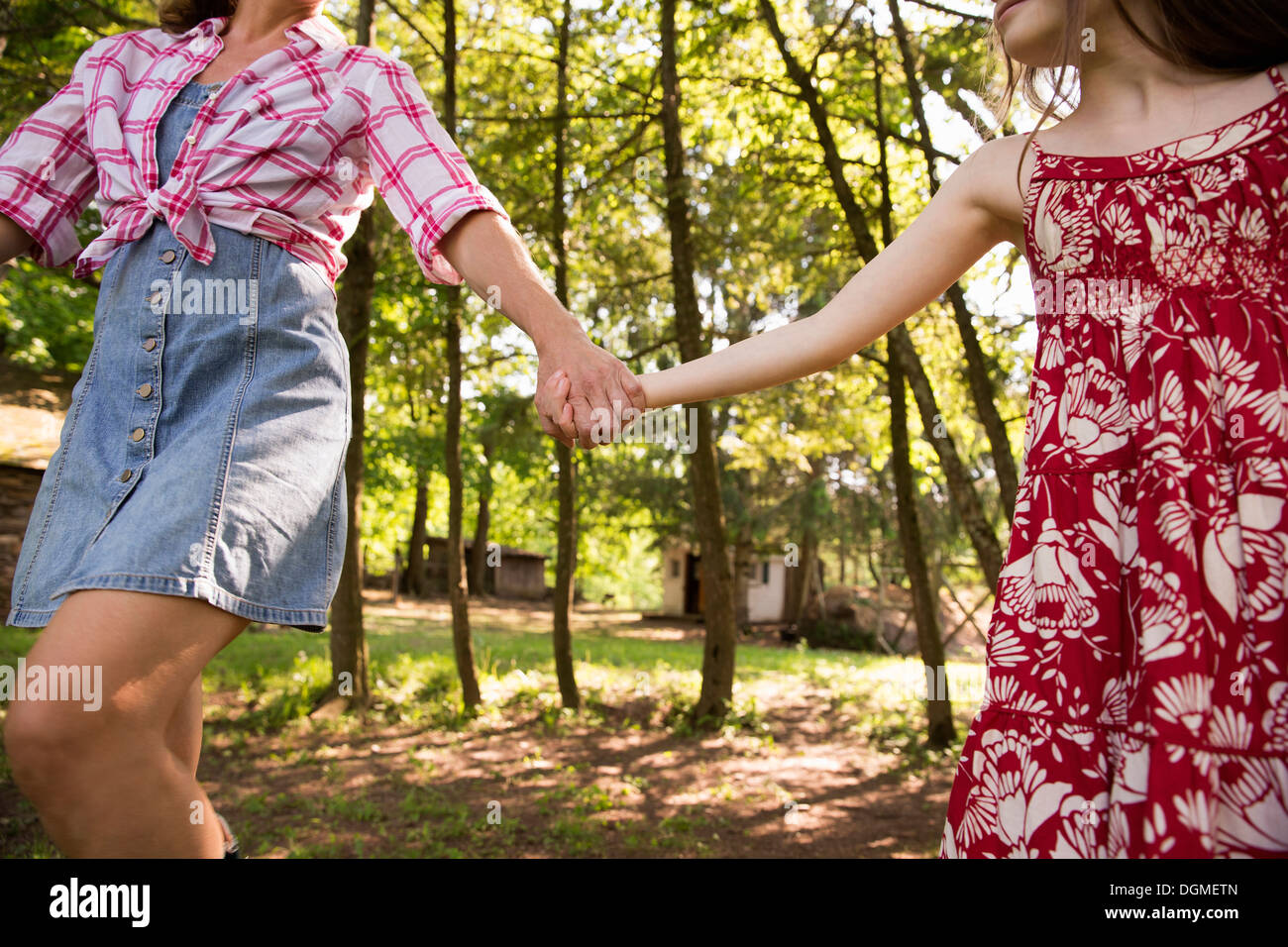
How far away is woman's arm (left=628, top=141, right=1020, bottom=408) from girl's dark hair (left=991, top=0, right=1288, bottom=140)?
143 millimetres

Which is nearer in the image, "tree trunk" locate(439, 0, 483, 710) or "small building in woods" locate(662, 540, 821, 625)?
"tree trunk" locate(439, 0, 483, 710)

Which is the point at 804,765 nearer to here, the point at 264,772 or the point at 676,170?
the point at 264,772

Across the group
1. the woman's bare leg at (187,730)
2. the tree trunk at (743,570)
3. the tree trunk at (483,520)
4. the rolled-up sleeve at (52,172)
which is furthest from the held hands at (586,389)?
the tree trunk at (743,570)

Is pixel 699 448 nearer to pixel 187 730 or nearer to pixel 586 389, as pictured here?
pixel 586 389

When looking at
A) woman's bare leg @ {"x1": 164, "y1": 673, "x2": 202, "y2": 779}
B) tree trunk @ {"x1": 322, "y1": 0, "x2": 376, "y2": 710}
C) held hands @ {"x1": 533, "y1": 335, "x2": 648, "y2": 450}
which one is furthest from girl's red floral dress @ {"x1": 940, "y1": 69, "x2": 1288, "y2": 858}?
tree trunk @ {"x1": 322, "y1": 0, "x2": 376, "y2": 710}

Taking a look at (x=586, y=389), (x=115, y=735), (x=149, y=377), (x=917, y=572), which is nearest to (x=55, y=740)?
(x=115, y=735)

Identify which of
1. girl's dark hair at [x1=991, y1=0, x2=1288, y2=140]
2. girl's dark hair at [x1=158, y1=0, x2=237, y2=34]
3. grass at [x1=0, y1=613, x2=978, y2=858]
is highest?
girl's dark hair at [x1=158, y1=0, x2=237, y2=34]

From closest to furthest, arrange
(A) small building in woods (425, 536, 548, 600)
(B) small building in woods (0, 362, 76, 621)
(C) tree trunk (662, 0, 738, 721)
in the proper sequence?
(C) tree trunk (662, 0, 738, 721)
(B) small building in woods (0, 362, 76, 621)
(A) small building in woods (425, 536, 548, 600)

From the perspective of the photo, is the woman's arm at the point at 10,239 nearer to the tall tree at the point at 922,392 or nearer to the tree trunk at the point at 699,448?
the tall tree at the point at 922,392

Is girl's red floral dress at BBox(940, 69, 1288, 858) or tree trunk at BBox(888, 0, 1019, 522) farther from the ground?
tree trunk at BBox(888, 0, 1019, 522)

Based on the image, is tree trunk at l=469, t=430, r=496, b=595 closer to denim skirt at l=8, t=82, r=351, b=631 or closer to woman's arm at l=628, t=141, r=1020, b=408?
denim skirt at l=8, t=82, r=351, b=631

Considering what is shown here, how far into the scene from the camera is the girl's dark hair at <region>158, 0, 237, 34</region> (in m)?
2.19

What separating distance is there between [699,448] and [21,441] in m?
12.1

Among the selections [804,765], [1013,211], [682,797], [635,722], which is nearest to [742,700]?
[635,722]
